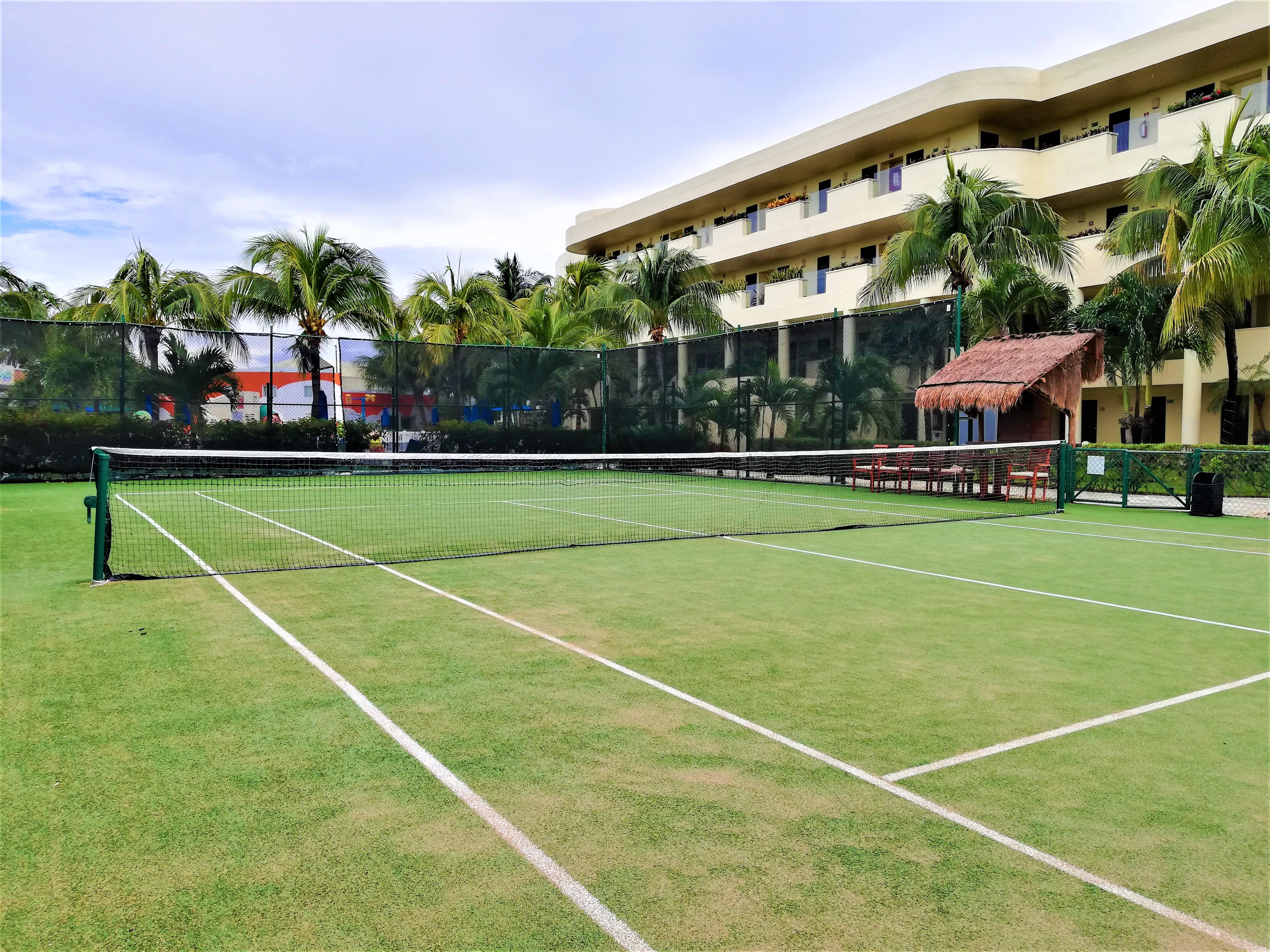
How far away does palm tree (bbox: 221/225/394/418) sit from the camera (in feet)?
91.0

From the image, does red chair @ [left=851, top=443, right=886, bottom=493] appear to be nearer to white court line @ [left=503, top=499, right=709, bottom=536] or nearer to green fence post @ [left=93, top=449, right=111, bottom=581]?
white court line @ [left=503, top=499, right=709, bottom=536]

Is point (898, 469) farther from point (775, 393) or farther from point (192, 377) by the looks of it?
point (192, 377)

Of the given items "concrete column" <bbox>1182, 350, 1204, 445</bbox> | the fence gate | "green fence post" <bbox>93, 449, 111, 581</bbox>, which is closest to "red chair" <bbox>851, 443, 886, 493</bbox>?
the fence gate

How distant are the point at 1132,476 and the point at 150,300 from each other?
1358 inches

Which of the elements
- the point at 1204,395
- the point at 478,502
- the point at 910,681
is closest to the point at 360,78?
the point at 478,502

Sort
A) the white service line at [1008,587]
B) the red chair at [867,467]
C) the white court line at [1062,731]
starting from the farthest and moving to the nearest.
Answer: the red chair at [867,467] < the white service line at [1008,587] < the white court line at [1062,731]

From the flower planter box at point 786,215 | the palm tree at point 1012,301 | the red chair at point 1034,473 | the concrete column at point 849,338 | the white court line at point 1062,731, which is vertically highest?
the flower planter box at point 786,215

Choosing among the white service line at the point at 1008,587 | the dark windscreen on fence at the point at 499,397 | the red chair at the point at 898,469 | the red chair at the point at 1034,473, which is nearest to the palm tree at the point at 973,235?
the dark windscreen on fence at the point at 499,397

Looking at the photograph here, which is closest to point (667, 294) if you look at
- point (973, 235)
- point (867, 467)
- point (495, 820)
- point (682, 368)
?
point (682, 368)

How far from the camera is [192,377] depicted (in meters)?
22.1

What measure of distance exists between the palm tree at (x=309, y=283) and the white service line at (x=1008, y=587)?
21207mm

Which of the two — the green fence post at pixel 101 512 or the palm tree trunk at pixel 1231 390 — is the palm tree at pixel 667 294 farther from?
the green fence post at pixel 101 512

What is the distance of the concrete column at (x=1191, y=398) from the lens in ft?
80.2

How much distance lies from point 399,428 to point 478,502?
31.0ft
